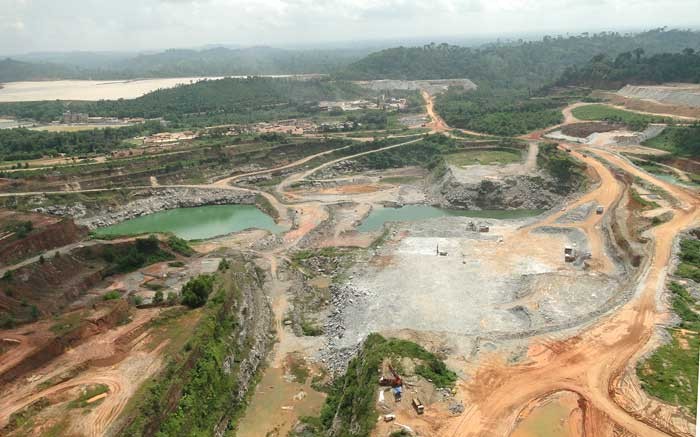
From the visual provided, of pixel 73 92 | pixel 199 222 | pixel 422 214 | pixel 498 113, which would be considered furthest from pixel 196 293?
pixel 73 92

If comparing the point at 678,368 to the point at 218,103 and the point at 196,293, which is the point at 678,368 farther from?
the point at 218,103

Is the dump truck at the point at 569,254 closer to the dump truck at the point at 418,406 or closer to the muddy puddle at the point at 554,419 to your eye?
the muddy puddle at the point at 554,419

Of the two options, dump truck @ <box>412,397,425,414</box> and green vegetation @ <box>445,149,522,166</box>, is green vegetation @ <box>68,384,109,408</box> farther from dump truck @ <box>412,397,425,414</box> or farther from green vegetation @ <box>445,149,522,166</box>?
green vegetation @ <box>445,149,522,166</box>

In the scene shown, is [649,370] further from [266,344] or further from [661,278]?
[266,344]

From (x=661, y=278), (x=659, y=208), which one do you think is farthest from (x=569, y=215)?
(x=661, y=278)

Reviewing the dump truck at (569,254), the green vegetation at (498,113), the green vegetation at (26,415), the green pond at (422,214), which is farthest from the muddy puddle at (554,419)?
the green vegetation at (498,113)

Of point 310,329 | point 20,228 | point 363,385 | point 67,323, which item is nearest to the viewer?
point 363,385
